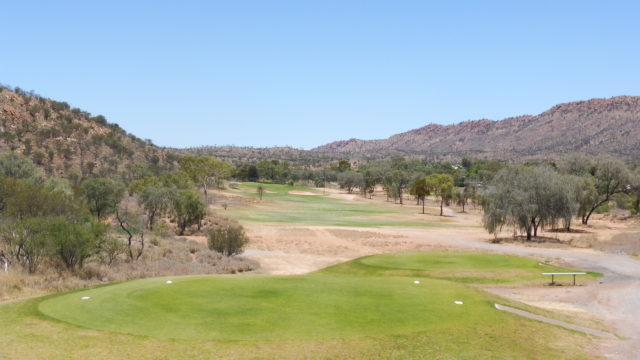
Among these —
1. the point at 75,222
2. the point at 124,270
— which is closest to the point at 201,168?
the point at 75,222

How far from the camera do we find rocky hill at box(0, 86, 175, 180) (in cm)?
8706

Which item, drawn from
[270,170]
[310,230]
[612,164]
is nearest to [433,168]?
[270,170]

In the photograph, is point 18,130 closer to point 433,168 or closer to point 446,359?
point 446,359

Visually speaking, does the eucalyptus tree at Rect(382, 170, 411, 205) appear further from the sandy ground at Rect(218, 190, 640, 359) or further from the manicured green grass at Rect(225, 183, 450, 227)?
the sandy ground at Rect(218, 190, 640, 359)

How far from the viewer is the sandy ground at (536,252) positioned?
19.9m

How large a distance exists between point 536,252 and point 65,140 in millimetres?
84658

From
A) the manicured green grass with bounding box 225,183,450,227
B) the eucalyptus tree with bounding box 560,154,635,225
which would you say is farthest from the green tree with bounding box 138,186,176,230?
the eucalyptus tree with bounding box 560,154,635,225

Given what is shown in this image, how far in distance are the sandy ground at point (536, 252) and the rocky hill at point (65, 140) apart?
4088cm

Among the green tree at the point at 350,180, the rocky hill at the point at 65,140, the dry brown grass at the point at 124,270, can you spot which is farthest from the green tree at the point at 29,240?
the green tree at the point at 350,180

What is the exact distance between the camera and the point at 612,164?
77.6 m

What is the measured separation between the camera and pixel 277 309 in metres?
14.8

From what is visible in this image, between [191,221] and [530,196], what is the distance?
37519mm

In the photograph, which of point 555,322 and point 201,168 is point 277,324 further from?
point 201,168

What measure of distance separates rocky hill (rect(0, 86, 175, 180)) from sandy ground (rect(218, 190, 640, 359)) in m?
40.9
